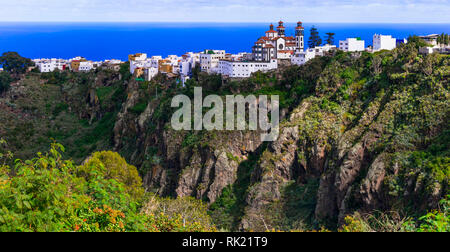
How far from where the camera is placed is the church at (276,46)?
199ft

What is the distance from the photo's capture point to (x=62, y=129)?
70875 mm

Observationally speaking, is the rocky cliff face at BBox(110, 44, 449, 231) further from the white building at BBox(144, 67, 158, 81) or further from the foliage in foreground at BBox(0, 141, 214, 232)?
the foliage in foreground at BBox(0, 141, 214, 232)

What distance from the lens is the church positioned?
199ft

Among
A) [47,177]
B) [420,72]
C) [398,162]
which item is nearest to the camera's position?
[47,177]

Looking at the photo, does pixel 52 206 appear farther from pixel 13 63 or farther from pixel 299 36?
pixel 13 63

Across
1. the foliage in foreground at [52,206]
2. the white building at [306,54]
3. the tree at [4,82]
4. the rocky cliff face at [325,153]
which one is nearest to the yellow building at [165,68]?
the rocky cliff face at [325,153]

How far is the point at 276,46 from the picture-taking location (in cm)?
6181

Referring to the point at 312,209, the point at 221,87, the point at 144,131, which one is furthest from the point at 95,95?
the point at 312,209

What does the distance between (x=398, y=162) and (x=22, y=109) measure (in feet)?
176

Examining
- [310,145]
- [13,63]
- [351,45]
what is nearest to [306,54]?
[351,45]

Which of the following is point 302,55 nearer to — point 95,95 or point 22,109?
point 95,95

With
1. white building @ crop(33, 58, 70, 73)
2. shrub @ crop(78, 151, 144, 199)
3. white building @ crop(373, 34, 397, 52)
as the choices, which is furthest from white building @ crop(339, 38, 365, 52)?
white building @ crop(33, 58, 70, 73)

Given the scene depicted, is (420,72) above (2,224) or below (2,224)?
above
